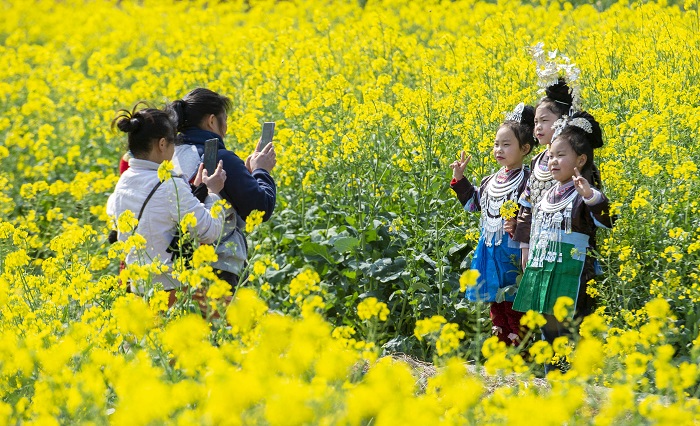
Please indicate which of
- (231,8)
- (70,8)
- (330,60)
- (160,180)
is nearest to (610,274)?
(160,180)

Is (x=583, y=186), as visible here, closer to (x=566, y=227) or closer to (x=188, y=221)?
(x=566, y=227)

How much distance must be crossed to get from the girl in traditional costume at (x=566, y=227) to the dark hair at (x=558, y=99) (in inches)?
6.7

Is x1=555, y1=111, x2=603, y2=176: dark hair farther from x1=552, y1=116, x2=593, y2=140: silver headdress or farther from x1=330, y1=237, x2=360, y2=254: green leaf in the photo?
x1=330, y1=237, x2=360, y2=254: green leaf

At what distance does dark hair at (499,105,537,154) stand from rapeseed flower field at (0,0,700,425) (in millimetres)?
385

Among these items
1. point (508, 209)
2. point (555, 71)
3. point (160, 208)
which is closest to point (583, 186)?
point (508, 209)

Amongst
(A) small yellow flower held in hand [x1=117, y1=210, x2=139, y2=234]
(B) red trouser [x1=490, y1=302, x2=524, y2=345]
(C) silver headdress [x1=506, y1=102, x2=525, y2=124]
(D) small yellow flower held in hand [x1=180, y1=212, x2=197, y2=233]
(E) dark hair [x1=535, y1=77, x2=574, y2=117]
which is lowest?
(B) red trouser [x1=490, y1=302, x2=524, y2=345]

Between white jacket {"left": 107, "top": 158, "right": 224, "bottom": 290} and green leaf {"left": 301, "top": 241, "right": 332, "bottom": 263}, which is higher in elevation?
white jacket {"left": 107, "top": 158, "right": 224, "bottom": 290}

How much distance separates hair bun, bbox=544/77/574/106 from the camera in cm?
454

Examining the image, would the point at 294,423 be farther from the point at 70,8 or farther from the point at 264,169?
the point at 70,8

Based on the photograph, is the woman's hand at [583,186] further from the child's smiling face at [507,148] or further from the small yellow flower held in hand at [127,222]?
the small yellow flower held in hand at [127,222]

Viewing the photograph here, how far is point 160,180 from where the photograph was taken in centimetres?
391

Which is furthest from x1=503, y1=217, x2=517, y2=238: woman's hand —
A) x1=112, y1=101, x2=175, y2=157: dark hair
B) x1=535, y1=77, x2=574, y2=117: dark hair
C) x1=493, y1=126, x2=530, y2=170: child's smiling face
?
x1=112, y1=101, x2=175, y2=157: dark hair

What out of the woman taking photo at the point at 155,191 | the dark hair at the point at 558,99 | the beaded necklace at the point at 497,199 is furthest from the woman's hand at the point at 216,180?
the dark hair at the point at 558,99

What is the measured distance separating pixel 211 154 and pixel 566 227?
1575mm
